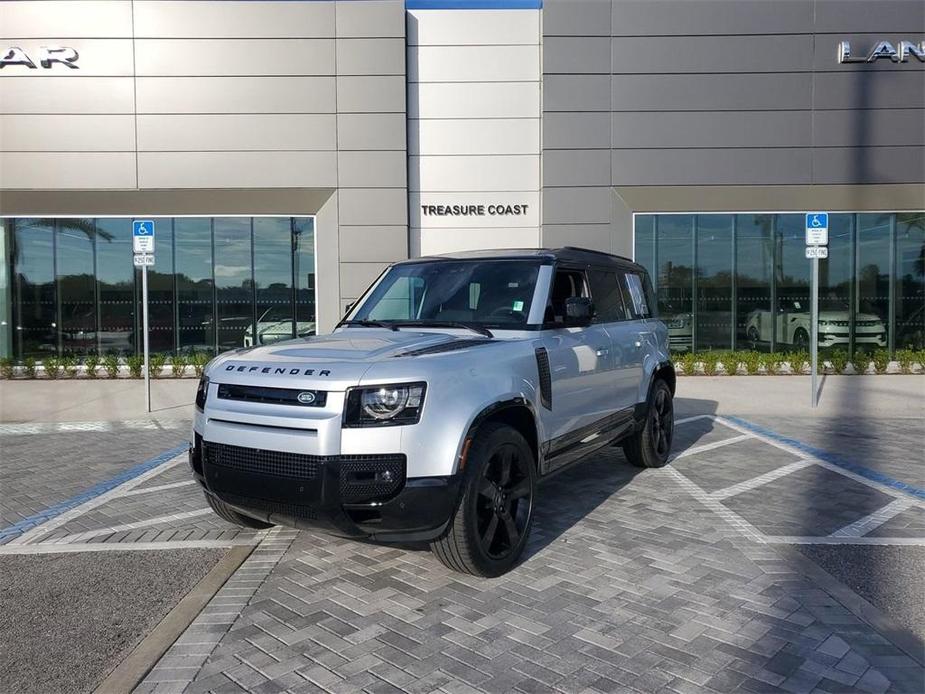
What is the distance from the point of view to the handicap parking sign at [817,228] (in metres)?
10.5

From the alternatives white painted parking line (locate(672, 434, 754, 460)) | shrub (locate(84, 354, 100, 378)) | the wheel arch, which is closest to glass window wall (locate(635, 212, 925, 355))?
white painted parking line (locate(672, 434, 754, 460))

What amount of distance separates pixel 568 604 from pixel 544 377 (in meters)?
1.43

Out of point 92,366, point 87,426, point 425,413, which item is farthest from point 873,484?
point 92,366

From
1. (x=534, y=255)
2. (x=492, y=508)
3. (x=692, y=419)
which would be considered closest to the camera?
(x=492, y=508)

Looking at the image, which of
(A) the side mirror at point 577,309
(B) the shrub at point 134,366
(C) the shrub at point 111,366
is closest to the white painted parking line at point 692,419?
(A) the side mirror at point 577,309

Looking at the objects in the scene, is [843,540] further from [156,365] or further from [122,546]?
[156,365]

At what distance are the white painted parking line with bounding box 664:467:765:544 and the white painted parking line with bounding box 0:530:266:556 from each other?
3385 mm

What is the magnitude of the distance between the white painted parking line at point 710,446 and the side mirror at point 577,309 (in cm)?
327

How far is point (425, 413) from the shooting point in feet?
11.6

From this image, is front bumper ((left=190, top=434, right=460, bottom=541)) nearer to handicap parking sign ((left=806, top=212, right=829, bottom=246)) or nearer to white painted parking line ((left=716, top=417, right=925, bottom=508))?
white painted parking line ((left=716, top=417, right=925, bottom=508))

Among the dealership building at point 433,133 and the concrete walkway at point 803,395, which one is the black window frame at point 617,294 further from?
the dealership building at point 433,133

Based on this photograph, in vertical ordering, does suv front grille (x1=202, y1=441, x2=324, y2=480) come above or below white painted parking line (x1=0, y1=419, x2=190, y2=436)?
above

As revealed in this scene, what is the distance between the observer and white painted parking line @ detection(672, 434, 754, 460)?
7.69m

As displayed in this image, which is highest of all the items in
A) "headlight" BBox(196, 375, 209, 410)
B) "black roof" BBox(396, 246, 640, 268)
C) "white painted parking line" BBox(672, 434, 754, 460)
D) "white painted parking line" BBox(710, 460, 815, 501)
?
"black roof" BBox(396, 246, 640, 268)
